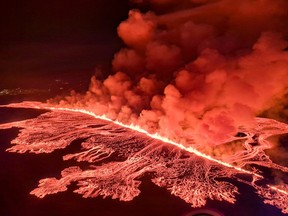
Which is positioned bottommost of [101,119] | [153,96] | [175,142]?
[175,142]

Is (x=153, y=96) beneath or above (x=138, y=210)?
above

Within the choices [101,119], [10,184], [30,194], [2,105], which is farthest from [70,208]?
[2,105]

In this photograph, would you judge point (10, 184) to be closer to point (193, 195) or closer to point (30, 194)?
point (30, 194)

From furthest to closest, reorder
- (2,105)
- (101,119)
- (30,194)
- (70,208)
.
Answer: (2,105)
(101,119)
(30,194)
(70,208)

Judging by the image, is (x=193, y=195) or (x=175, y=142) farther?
(x=175, y=142)

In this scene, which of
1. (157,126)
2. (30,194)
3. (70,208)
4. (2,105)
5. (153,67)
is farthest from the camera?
(2,105)

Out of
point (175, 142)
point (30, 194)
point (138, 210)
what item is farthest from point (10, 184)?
point (175, 142)
